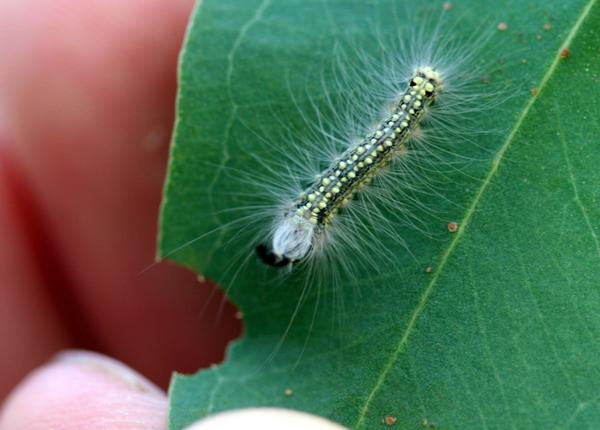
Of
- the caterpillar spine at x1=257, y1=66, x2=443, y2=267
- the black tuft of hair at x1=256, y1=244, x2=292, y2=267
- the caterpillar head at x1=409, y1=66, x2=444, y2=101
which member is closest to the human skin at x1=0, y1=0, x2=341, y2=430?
the black tuft of hair at x1=256, y1=244, x2=292, y2=267

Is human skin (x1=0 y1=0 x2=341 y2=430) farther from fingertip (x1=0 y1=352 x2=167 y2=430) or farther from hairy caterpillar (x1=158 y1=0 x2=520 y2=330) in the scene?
hairy caterpillar (x1=158 y1=0 x2=520 y2=330)

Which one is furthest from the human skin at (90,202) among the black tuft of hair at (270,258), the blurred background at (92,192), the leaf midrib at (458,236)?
the leaf midrib at (458,236)

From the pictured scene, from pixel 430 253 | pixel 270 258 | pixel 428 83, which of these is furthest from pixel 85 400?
pixel 428 83

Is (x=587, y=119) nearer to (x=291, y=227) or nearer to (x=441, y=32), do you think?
(x=441, y=32)

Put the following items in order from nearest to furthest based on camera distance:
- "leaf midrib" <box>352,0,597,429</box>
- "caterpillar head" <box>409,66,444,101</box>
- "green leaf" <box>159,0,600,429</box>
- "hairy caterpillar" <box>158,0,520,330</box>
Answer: "green leaf" <box>159,0,600,429</box> → "leaf midrib" <box>352,0,597,429</box> → "hairy caterpillar" <box>158,0,520,330</box> → "caterpillar head" <box>409,66,444,101</box>

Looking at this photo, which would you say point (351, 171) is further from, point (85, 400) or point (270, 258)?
point (85, 400)

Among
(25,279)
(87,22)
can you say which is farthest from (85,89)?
(25,279)

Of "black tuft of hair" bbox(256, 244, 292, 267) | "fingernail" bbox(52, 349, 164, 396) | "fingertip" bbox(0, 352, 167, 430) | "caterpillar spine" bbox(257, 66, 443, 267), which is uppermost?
"caterpillar spine" bbox(257, 66, 443, 267)
